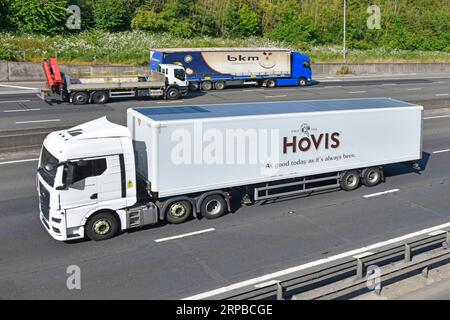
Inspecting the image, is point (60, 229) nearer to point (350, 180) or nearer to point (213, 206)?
point (213, 206)

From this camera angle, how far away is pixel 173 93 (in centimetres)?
3628

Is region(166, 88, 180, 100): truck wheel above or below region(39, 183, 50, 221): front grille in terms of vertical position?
above

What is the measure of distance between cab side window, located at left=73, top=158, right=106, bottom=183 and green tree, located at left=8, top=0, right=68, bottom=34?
137ft

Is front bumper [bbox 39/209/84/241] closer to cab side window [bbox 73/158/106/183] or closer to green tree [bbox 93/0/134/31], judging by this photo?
cab side window [bbox 73/158/106/183]

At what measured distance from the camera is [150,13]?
5762cm

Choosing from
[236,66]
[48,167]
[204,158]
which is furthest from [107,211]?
[236,66]

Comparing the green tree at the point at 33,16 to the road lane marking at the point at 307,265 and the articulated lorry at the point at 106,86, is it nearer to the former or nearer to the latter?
the articulated lorry at the point at 106,86

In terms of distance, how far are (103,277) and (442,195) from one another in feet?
38.8

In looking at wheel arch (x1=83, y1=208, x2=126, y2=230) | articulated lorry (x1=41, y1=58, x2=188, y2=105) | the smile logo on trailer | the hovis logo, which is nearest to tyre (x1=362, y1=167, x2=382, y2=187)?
the hovis logo

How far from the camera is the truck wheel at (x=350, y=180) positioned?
18.1 meters

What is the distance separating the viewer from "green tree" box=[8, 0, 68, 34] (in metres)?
50.8

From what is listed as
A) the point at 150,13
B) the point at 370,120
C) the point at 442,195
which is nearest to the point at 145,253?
the point at 370,120

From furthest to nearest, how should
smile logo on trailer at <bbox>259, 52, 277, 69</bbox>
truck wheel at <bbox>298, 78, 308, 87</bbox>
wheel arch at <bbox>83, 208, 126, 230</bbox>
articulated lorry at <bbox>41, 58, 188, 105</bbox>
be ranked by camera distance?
truck wheel at <bbox>298, 78, 308, 87</bbox> → smile logo on trailer at <bbox>259, 52, 277, 69</bbox> → articulated lorry at <bbox>41, 58, 188, 105</bbox> → wheel arch at <bbox>83, 208, 126, 230</bbox>
